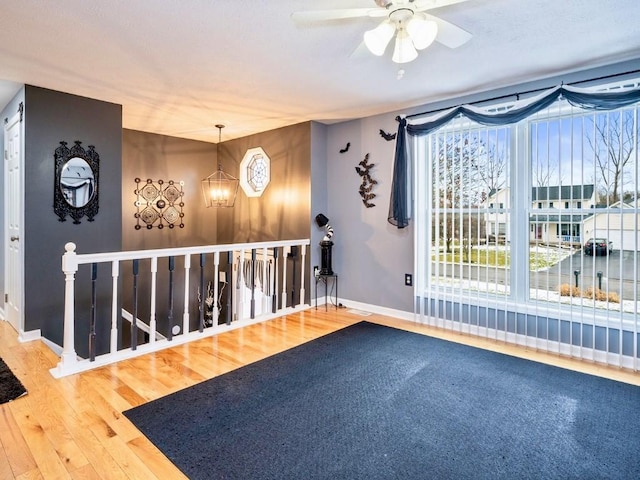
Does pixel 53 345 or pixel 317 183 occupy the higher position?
pixel 317 183

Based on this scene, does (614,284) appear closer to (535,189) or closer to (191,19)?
(535,189)

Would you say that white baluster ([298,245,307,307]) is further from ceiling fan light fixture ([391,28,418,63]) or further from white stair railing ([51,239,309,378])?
ceiling fan light fixture ([391,28,418,63])

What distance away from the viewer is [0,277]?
4.08 metres

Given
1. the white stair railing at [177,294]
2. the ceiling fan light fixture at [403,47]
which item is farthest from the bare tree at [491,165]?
the white stair railing at [177,294]

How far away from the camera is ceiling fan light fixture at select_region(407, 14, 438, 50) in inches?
70.6

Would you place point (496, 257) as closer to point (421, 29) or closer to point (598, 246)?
point (598, 246)

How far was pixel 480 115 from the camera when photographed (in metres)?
3.26

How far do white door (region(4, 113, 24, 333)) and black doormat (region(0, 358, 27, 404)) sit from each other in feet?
3.08

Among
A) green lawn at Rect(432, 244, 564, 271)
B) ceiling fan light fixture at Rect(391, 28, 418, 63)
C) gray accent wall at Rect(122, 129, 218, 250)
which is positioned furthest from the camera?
gray accent wall at Rect(122, 129, 218, 250)

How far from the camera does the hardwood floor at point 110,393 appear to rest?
166 centimetres

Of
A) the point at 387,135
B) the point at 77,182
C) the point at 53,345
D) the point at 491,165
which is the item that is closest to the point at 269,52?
the point at 387,135

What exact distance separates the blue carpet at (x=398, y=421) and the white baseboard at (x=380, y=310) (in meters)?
1.12

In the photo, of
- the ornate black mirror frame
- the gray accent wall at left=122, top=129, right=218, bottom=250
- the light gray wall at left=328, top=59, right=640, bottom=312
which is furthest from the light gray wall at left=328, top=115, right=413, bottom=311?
the ornate black mirror frame

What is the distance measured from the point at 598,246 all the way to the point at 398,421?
2.15 meters
